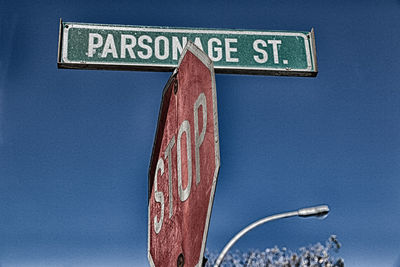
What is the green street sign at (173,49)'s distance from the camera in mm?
2840

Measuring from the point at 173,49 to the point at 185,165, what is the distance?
1187 mm

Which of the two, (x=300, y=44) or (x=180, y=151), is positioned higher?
(x=300, y=44)

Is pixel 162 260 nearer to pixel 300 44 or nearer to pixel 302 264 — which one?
pixel 300 44

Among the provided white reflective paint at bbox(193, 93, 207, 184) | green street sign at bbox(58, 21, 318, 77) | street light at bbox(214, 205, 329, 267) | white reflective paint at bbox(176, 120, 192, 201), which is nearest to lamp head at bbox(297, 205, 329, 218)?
street light at bbox(214, 205, 329, 267)

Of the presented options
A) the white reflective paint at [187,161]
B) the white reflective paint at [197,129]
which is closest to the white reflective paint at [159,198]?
the white reflective paint at [187,161]

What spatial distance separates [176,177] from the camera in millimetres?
1896

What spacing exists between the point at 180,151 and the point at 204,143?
293 mm

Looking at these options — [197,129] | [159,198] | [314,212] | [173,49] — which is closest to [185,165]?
[197,129]

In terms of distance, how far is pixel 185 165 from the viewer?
5.82 ft

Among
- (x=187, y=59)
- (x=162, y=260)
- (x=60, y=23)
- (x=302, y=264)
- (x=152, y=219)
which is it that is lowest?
(x=162, y=260)

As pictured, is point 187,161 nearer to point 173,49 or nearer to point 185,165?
point 185,165

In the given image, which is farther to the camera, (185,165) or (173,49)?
(173,49)

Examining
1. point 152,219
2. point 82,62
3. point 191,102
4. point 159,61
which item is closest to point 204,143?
point 191,102

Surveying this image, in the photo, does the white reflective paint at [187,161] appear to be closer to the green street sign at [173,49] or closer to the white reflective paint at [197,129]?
the white reflective paint at [197,129]
